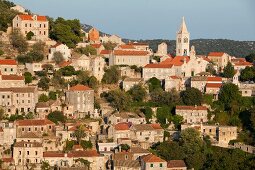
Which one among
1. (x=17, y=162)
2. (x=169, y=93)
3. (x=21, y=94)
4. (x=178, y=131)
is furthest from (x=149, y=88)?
(x=17, y=162)

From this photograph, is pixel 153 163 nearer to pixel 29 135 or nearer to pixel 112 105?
pixel 29 135

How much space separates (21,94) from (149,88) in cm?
1107

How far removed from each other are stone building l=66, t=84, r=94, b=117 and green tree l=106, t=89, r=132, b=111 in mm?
1832

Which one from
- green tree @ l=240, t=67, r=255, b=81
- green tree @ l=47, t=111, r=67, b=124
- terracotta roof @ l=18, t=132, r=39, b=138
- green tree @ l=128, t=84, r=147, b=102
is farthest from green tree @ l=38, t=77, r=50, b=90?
green tree @ l=240, t=67, r=255, b=81

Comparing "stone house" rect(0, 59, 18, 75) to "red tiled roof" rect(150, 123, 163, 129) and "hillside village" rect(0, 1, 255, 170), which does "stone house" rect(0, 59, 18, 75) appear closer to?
"hillside village" rect(0, 1, 255, 170)

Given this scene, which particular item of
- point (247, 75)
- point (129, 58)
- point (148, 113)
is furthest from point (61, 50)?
point (247, 75)

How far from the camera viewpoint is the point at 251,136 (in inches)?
2172

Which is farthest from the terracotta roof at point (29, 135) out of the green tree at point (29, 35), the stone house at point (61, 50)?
the green tree at point (29, 35)

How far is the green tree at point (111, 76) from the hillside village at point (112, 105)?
82 millimetres

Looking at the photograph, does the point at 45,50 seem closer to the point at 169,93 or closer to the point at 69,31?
the point at 69,31

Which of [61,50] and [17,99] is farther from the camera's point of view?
[61,50]

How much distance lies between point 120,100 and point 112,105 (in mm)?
755

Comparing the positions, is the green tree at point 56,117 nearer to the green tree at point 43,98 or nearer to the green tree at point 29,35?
the green tree at point 43,98

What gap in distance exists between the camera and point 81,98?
55969mm
